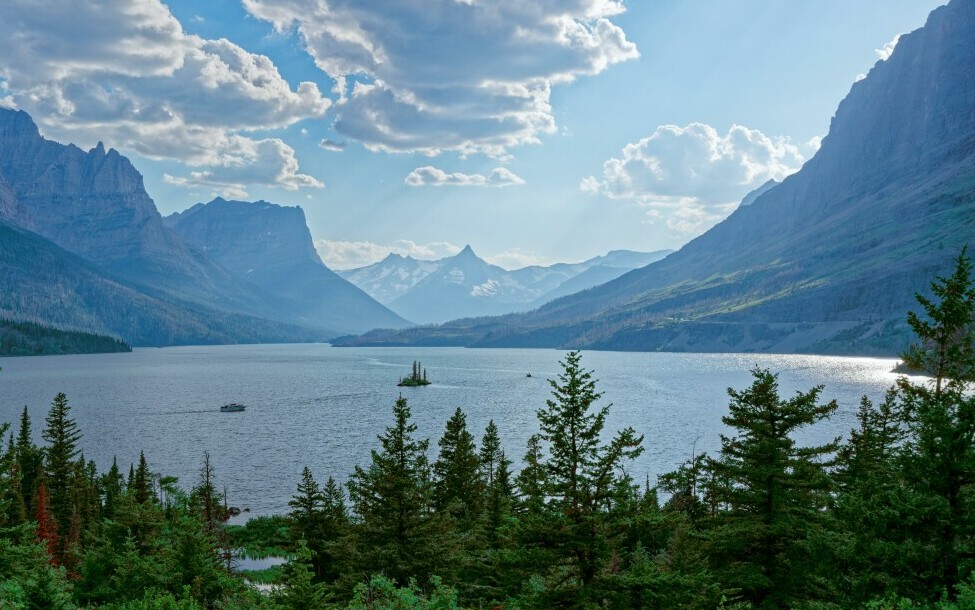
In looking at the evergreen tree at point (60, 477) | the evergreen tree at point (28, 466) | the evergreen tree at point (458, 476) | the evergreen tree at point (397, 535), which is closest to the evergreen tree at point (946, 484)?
the evergreen tree at point (397, 535)

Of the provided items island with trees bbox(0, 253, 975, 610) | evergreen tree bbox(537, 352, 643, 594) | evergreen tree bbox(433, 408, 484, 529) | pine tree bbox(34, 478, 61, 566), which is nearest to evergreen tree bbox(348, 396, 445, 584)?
island with trees bbox(0, 253, 975, 610)

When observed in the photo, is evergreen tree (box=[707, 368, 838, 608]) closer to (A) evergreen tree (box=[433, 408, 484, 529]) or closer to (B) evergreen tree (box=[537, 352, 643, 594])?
(B) evergreen tree (box=[537, 352, 643, 594])

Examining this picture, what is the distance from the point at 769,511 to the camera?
1037 inches

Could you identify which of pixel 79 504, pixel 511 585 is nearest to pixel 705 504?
pixel 511 585

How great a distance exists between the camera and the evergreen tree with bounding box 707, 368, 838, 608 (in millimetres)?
25531

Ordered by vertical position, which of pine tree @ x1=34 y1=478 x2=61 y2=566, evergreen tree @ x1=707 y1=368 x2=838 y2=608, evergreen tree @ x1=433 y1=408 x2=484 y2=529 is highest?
evergreen tree @ x1=707 y1=368 x2=838 y2=608

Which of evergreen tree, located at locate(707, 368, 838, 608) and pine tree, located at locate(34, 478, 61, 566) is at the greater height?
evergreen tree, located at locate(707, 368, 838, 608)

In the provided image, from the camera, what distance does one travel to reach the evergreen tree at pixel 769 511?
25.5 meters

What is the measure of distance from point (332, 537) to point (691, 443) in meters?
88.4

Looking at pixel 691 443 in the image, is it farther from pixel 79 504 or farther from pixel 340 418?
pixel 79 504

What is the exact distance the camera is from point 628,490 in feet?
78.4

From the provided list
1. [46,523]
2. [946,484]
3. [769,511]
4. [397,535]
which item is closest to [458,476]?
[397,535]

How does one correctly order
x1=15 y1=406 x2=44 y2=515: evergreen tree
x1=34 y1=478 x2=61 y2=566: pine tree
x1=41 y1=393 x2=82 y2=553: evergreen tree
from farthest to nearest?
1. x1=41 y1=393 x2=82 y2=553: evergreen tree
2. x1=15 y1=406 x2=44 y2=515: evergreen tree
3. x1=34 y1=478 x2=61 y2=566: pine tree

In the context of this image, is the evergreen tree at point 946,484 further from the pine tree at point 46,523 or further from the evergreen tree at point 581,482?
the pine tree at point 46,523
